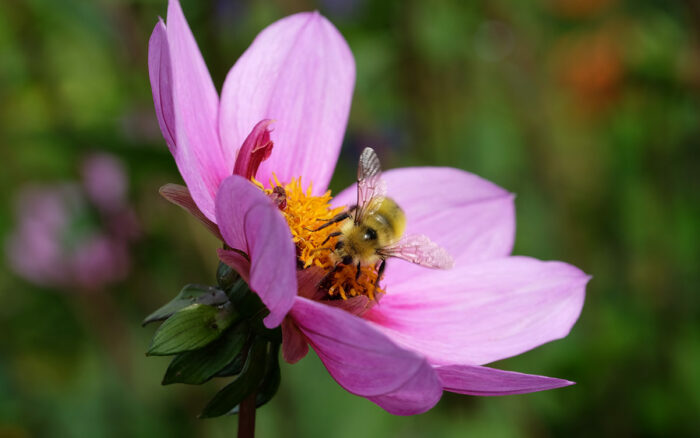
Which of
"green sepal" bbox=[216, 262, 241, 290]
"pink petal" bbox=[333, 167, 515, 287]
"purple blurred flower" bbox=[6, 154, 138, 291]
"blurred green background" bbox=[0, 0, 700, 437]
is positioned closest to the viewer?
"green sepal" bbox=[216, 262, 241, 290]

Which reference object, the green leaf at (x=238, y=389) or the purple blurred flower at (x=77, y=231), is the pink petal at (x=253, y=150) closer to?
the green leaf at (x=238, y=389)

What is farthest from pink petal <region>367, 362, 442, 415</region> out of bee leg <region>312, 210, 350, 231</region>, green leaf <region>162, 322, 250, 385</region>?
bee leg <region>312, 210, 350, 231</region>

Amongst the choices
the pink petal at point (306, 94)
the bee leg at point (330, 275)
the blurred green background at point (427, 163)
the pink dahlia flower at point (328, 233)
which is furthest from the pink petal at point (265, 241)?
the blurred green background at point (427, 163)

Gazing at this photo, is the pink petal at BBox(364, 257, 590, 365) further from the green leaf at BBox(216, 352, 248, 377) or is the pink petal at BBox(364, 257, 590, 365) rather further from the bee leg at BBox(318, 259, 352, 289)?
the green leaf at BBox(216, 352, 248, 377)

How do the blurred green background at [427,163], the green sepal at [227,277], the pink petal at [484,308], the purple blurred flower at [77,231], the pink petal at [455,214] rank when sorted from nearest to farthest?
the green sepal at [227,277], the pink petal at [484,308], the pink petal at [455,214], the blurred green background at [427,163], the purple blurred flower at [77,231]

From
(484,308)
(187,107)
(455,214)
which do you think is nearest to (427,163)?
(455,214)

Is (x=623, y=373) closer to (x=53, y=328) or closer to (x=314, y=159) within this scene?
(x=314, y=159)

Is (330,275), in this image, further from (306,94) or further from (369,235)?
(306,94)
